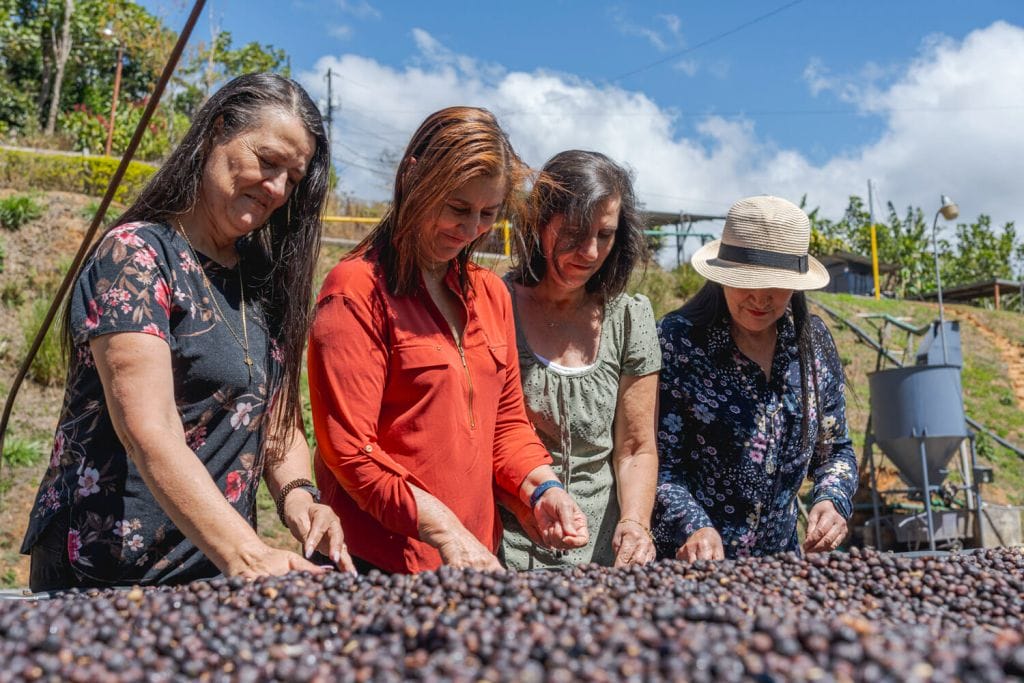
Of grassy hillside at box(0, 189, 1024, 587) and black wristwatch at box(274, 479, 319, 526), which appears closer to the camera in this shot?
black wristwatch at box(274, 479, 319, 526)

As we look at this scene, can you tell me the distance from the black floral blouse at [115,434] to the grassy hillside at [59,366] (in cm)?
129

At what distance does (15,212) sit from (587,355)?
852cm

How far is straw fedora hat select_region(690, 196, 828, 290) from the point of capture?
2.40 meters

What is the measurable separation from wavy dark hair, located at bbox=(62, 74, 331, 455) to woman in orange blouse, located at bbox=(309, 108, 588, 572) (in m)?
0.08

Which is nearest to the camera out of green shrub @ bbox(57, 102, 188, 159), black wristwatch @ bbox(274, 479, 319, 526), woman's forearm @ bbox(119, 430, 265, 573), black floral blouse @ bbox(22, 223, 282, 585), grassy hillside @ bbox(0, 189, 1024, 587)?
woman's forearm @ bbox(119, 430, 265, 573)

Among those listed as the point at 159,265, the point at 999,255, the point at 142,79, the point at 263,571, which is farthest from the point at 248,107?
the point at 999,255

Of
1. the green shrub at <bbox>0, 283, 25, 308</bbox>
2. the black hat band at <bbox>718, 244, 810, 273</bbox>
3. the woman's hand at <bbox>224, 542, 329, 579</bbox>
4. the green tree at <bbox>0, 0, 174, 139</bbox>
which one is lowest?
the woman's hand at <bbox>224, 542, 329, 579</bbox>

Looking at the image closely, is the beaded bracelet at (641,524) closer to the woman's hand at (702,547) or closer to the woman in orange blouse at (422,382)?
the woman's hand at (702,547)

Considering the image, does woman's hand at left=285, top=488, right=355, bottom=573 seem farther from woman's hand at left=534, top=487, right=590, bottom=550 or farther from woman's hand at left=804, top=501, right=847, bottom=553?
woman's hand at left=804, top=501, right=847, bottom=553

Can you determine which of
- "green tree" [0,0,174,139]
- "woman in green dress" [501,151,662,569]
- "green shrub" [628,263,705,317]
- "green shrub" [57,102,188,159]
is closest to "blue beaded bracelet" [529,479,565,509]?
"woman in green dress" [501,151,662,569]

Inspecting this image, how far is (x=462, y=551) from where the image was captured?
1649mm

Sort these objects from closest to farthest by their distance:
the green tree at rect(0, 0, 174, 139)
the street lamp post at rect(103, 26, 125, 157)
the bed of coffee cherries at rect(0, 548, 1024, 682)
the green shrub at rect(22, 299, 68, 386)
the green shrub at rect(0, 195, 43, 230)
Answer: the bed of coffee cherries at rect(0, 548, 1024, 682), the green shrub at rect(22, 299, 68, 386), the green shrub at rect(0, 195, 43, 230), the street lamp post at rect(103, 26, 125, 157), the green tree at rect(0, 0, 174, 139)

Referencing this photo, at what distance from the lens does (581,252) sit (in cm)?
225

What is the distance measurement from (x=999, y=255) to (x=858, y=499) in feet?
113
